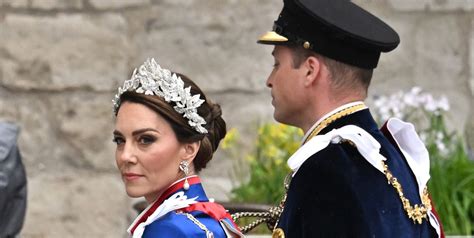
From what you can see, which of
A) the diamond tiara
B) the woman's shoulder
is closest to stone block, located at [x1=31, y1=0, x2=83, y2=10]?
the diamond tiara

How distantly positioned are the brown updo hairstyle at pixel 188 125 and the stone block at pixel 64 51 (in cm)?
295

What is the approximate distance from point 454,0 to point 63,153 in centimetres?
199

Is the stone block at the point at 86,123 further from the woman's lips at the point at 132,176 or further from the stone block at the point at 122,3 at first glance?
the woman's lips at the point at 132,176

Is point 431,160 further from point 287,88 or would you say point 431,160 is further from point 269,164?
point 287,88

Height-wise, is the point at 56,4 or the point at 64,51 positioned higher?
the point at 56,4

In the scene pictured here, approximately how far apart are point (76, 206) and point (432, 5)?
1939 millimetres

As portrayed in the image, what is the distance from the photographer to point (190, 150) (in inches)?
155

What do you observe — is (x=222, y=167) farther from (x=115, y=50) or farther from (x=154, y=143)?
(x=154, y=143)

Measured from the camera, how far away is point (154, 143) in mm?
3877

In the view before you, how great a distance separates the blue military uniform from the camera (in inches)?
149

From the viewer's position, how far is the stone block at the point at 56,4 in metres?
6.98

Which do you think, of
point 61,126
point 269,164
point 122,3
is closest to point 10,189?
point 269,164

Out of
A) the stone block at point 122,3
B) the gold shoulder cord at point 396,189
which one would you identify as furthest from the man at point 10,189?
the stone block at point 122,3

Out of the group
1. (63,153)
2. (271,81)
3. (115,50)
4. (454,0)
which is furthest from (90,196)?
(271,81)
